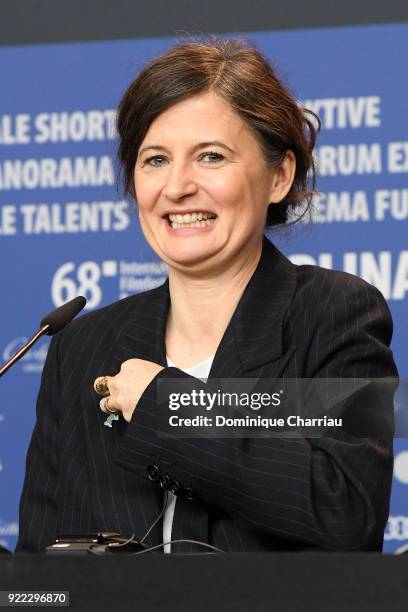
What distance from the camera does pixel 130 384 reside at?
1774 mm

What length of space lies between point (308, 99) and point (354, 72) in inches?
5.9

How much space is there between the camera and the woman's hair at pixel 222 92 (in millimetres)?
1989

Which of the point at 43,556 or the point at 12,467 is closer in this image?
the point at 43,556

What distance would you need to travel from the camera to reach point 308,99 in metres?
3.30

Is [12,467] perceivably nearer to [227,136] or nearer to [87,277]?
[87,277]

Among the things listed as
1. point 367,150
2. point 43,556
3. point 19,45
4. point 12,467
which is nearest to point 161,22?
point 19,45

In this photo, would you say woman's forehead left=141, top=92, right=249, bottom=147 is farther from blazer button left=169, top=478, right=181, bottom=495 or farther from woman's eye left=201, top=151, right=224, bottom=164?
blazer button left=169, top=478, right=181, bottom=495

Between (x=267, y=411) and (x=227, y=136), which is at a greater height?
(x=227, y=136)

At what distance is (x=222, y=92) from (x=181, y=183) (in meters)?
0.17

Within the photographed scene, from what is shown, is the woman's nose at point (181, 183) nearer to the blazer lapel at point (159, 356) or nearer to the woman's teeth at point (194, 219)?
the woman's teeth at point (194, 219)

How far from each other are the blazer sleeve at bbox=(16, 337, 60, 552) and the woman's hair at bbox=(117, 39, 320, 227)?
46 cm

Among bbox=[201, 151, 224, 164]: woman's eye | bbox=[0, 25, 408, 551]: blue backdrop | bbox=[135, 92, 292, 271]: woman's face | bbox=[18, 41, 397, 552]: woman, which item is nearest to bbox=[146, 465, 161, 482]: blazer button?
bbox=[18, 41, 397, 552]: woman

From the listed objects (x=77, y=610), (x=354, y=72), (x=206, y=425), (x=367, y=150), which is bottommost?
(x=77, y=610)

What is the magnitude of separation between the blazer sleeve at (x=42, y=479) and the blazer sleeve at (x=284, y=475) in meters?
0.29
